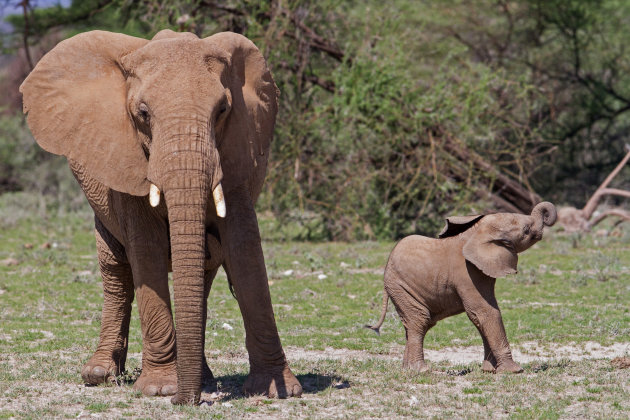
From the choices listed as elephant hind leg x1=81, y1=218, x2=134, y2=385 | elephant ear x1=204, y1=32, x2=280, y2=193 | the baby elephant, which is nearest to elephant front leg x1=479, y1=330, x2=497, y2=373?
the baby elephant

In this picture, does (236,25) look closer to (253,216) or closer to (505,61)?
(505,61)

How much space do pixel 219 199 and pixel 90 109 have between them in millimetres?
1303

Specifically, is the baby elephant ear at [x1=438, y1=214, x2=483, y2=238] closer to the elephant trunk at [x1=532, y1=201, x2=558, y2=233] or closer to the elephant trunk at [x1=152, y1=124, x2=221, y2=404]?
the elephant trunk at [x1=532, y1=201, x2=558, y2=233]

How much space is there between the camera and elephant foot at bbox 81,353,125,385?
7.01m

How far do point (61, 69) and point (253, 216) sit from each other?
170 cm

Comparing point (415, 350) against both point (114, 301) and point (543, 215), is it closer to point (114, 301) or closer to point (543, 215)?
point (543, 215)

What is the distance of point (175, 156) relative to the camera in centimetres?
551

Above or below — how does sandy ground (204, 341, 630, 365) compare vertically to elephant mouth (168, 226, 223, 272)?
below

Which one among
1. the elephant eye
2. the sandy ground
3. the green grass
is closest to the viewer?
the elephant eye

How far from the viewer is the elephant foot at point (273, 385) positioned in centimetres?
645

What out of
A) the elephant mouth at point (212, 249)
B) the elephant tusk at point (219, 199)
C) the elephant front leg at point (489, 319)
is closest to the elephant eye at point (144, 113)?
the elephant tusk at point (219, 199)

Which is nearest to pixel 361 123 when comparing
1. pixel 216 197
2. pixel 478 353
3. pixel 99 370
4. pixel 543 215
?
pixel 478 353

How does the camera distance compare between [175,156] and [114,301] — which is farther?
[114,301]

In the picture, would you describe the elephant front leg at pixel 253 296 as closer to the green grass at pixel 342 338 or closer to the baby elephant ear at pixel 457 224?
the green grass at pixel 342 338
